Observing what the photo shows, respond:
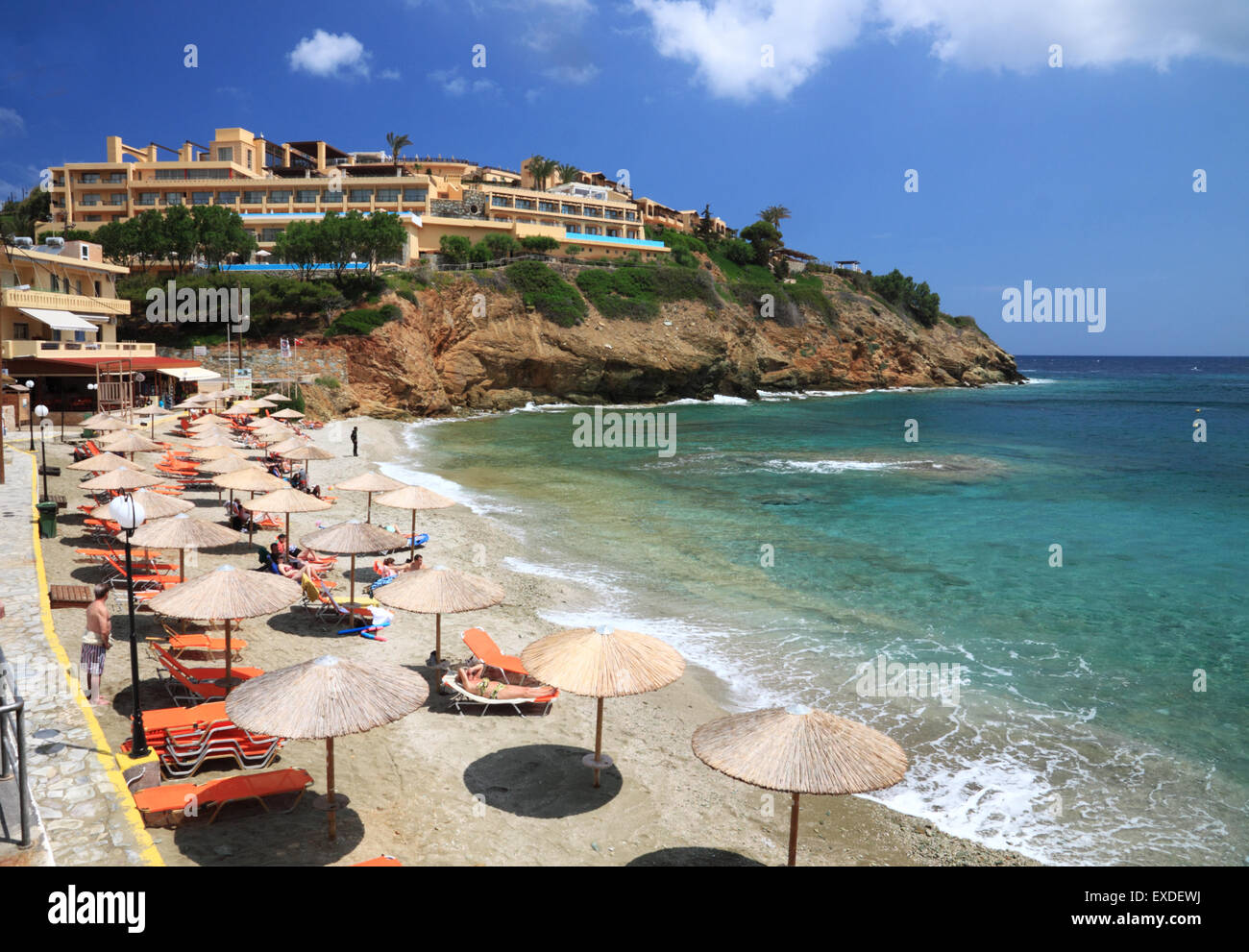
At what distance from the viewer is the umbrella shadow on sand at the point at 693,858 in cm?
824

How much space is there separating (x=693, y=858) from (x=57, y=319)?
4164 centimetres

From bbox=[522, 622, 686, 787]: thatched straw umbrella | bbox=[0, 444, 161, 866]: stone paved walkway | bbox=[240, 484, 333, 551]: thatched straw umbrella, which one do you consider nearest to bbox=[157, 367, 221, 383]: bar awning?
bbox=[240, 484, 333, 551]: thatched straw umbrella

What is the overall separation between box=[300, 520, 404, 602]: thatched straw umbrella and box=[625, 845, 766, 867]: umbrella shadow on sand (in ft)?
25.5

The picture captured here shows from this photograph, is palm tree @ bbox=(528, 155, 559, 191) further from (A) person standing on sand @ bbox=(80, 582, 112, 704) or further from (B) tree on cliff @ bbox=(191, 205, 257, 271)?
(A) person standing on sand @ bbox=(80, 582, 112, 704)

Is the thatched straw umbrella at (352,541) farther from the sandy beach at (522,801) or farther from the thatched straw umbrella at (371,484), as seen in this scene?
the thatched straw umbrella at (371,484)

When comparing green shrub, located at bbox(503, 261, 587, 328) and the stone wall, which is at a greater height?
green shrub, located at bbox(503, 261, 587, 328)

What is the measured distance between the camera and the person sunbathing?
11.6m

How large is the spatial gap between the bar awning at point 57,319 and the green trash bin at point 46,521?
24.8 metres

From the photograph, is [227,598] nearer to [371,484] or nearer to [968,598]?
[371,484]

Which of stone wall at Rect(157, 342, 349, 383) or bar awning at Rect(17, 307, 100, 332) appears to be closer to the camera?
bar awning at Rect(17, 307, 100, 332)

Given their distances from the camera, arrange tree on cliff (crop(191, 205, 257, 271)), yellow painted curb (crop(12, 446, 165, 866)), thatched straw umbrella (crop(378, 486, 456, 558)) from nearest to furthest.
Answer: yellow painted curb (crop(12, 446, 165, 866))
thatched straw umbrella (crop(378, 486, 456, 558))
tree on cliff (crop(191, 205, 257, 271))

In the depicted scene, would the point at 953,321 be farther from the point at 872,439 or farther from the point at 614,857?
the point at 614,857

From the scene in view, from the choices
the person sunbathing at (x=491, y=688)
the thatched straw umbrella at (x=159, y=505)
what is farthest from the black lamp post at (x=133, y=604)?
the thatched straw umbrella at (x=159, y=505)
